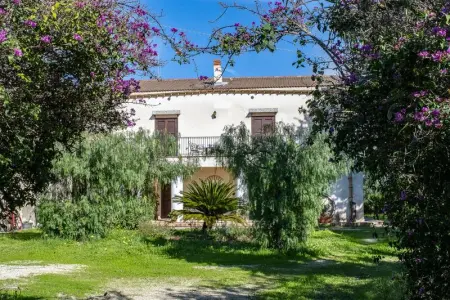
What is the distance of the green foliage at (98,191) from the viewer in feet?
58.4

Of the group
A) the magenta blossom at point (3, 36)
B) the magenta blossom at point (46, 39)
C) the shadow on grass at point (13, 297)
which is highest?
the magenta blossom at point (46, 39)

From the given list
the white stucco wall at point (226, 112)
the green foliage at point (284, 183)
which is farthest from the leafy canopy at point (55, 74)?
the white stucco wall at point (226, 112)

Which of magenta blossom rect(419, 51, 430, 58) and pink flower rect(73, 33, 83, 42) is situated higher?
pink flower rect(73, 33, 83, 42)

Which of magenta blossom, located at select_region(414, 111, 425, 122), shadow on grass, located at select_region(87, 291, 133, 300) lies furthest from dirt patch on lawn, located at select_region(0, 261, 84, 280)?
magenta blossom, located at select_region(414, 111, 425, 122)

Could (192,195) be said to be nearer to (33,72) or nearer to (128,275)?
(128,275)

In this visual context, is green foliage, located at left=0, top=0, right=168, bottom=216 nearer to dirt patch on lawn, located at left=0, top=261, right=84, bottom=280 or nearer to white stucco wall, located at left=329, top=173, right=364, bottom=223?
dirt patch on lawn, located at left=0, top=261, right=84, bottom=280

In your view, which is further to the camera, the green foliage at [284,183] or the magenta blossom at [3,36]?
the green foliage at [284,183]

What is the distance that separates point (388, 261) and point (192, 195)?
7235 mm

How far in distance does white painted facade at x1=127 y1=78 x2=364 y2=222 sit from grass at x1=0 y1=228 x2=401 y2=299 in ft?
28.0

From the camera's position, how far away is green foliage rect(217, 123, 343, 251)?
15680mm

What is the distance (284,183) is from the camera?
15.7 meters

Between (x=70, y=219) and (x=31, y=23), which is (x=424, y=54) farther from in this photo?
(x=70, y=219)

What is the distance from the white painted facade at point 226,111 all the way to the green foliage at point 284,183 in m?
12.7

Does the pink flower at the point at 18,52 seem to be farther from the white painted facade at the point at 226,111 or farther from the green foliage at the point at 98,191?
the white painted facade at the point at 226,111
